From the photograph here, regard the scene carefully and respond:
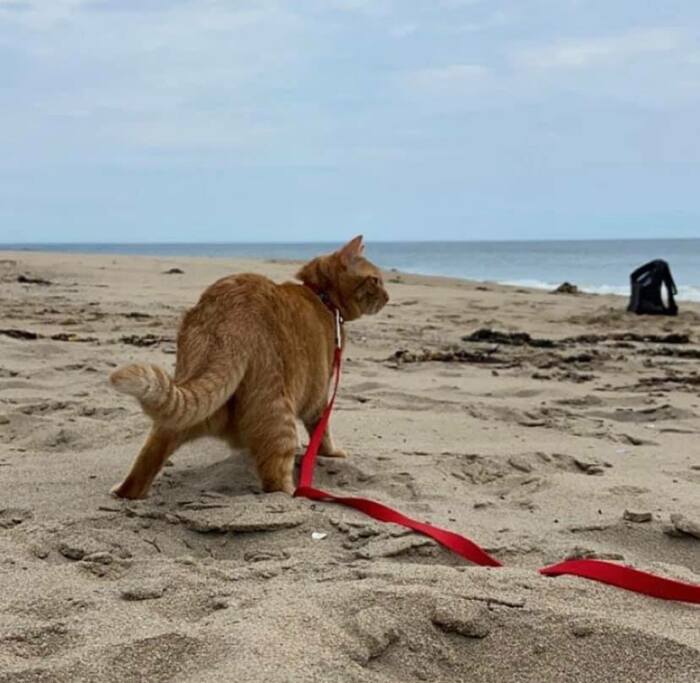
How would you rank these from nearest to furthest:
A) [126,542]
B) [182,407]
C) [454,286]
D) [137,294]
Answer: [126,542] < [182,407] < [137,294] < [454,286]

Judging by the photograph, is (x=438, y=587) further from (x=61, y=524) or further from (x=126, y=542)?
(x=61, y=524)

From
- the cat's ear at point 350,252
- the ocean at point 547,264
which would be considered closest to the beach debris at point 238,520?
the cat's ear at point 350,252

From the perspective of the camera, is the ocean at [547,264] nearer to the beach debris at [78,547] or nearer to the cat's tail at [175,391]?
the cat's tail at [175,391]

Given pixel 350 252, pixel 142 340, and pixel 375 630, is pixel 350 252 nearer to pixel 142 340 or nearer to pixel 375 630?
pixel 375 630

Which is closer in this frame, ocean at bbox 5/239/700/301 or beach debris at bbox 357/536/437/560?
beach debris at bbox 357/536/437/560

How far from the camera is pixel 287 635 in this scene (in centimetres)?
204

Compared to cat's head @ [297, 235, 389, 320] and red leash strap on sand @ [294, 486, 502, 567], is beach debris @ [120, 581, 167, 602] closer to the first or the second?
red leash strap on sand @ [294, 486, 502, 567]

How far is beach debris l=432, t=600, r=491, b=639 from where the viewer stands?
7.02 feet

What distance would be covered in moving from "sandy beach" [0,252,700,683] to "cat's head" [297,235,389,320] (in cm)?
66

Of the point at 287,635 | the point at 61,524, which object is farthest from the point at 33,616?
the point at 61,524

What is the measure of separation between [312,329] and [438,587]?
5.89 feet

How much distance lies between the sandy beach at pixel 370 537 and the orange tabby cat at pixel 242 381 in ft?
0.60

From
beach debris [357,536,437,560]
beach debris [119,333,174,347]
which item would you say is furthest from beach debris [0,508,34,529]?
beach debris [119,333,174,347]

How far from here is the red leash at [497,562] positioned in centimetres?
237
